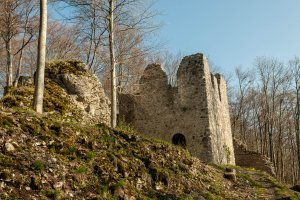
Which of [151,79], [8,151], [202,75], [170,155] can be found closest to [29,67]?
[151,79]

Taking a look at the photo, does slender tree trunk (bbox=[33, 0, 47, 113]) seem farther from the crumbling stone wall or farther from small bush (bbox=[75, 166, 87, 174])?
the crumbling stone wall

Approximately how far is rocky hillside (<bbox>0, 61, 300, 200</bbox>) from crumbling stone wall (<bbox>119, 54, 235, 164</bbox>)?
18.0ft

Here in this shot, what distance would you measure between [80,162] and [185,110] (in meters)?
11.1

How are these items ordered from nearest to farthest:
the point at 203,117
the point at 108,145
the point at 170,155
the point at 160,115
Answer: the point at 108,145 → the point at 170,155 → the point at 203,117 → the point at 160,115

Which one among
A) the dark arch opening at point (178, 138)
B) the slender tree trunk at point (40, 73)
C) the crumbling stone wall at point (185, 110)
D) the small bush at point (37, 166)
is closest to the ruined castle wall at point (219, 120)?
the crumbling stone wall at point (185, 110)

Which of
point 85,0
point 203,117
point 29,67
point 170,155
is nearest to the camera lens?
point 170,155

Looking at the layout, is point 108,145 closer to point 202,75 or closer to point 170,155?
point 170,155

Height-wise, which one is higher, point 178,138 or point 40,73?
point 40,73

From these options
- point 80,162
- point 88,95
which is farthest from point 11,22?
point 80,162

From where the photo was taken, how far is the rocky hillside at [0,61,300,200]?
6340 millimetres

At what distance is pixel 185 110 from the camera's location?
18156 millimetres

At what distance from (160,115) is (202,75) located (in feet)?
9.40

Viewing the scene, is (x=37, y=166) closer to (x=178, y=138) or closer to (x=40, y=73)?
(x=40, y=73)

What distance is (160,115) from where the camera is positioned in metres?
18.8
